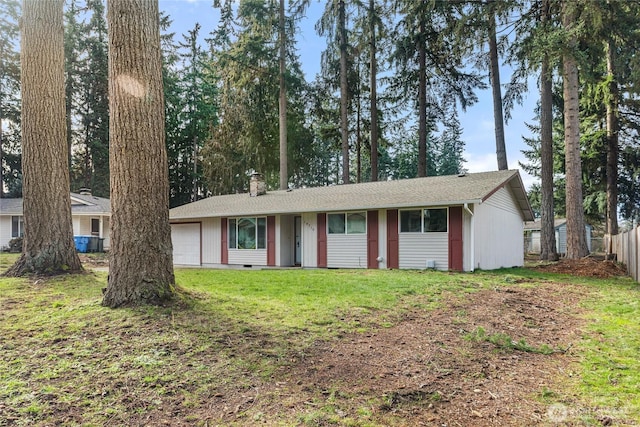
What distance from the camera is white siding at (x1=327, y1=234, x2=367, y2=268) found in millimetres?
13039

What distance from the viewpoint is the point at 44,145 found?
7.74 metres

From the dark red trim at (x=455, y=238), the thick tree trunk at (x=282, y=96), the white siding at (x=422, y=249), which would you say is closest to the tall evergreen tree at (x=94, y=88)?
the thick tree trunk at (x=282, y=96)

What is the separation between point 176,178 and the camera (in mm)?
30172

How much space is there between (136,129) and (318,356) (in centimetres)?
348

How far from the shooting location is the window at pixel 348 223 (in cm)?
1309

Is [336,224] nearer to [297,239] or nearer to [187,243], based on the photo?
[297,239]

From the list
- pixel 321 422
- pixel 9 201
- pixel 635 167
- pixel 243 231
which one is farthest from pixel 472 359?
pixel 9 201

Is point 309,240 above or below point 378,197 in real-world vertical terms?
below

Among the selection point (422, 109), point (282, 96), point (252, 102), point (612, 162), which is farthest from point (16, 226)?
point (612, 162)

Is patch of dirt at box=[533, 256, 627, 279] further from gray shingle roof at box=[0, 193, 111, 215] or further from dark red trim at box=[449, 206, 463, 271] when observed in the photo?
gray shingle roof at box=[0, 193, 111, 215]

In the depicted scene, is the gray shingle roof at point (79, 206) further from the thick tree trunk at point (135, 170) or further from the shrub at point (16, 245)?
the thick tree trunk at point (135, 170)

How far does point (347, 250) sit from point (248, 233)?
4.27 meters

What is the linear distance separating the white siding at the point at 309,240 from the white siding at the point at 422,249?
310 centimetres

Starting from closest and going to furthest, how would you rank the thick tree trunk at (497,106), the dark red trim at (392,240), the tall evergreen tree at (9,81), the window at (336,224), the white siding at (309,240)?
the dark red trim at (392,240) < the window at (336,224) < the white siding at (309,240) < the thick tree trunk at (497,106) < the tall evergreen tree at (9,81)
